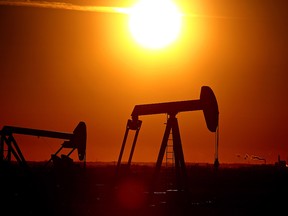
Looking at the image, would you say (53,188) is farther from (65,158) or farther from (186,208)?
(186,208)

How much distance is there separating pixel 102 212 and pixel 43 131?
10.2 m

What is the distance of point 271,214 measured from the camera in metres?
16.2

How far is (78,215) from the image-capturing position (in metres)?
15.7

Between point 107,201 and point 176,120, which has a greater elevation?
point 176,120

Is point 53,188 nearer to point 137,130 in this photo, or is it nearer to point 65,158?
point 65,158

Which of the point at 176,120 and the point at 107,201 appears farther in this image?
the point at 107,201

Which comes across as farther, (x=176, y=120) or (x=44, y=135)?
(x=44, y=135)

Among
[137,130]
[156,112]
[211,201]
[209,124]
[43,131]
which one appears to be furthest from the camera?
[43,131]

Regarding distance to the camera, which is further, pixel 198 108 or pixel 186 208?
pixel 198 108

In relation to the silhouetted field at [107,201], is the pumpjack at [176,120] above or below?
above

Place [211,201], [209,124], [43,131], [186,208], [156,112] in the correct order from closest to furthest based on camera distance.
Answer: [186,208] < [209,124] < [156,112] < [211,201] < [43,131]

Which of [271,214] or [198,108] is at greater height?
[198,108]

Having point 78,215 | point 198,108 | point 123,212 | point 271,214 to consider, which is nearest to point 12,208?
point 78,215

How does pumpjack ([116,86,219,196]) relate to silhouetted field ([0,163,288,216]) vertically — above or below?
above
